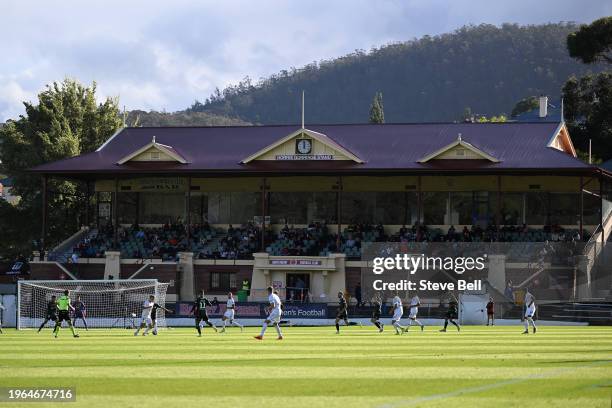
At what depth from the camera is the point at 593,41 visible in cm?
8681

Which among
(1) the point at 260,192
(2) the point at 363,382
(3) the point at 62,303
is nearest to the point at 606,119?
(1) the point at 260,192

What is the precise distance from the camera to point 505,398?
16.9m

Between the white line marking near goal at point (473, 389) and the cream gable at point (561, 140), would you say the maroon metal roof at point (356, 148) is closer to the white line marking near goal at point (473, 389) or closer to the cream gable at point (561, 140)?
the cream gable at point (561, 140)

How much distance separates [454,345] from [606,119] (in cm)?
5529

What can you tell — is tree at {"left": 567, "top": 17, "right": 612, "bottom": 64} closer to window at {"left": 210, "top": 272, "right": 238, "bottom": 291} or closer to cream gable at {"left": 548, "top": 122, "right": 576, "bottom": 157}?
cream gable at {"left": 548, "top": 122, "right": 576, "bottom": 157}

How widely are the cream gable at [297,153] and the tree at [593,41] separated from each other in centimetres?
3552

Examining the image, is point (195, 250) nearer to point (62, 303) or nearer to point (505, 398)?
point (62, 303)

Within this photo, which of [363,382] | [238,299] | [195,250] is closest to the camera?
[363,382]

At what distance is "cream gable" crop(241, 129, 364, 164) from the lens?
59344 mm

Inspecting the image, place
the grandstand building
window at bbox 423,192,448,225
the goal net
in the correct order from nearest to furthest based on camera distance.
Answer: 1. the goal net
2. the grandstand building
3. window at bbox 423,192,448,225

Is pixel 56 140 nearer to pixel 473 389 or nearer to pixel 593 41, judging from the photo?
pixel 593 41

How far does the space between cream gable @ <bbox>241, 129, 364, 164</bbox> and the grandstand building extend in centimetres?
6

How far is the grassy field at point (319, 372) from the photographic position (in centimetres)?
1697

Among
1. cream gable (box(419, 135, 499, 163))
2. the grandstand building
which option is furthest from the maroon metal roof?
cream gable (box(419, 135, 499, 163))
